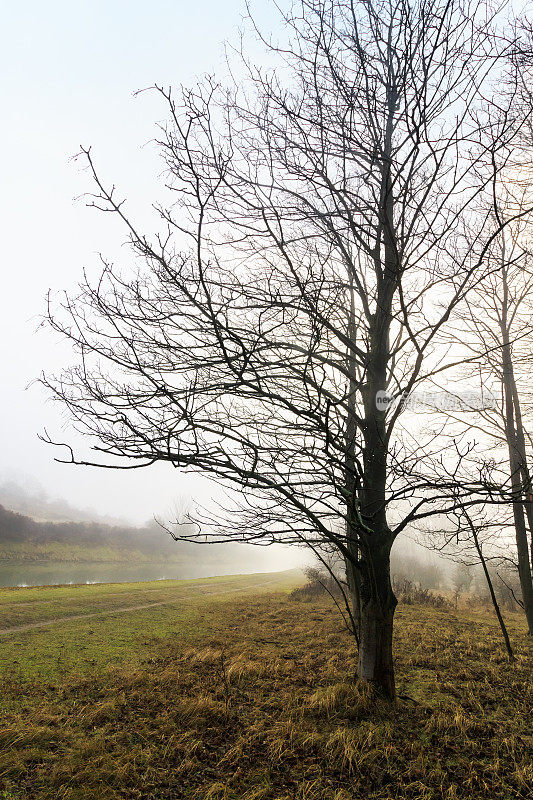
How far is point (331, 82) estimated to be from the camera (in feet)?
12.1

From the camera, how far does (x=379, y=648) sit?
15.1 ft

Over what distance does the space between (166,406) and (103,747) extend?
11.1 ft

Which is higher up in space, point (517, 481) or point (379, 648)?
point (517, 481)

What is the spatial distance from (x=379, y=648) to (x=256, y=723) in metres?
1.57

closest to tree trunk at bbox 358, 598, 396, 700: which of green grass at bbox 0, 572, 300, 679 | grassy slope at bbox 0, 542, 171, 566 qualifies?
green grass at bbox 0, 572, 300, 679

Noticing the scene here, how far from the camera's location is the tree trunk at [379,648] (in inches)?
180

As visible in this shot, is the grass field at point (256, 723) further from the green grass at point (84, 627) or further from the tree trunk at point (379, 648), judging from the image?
the tree trunk at point (379, 648)

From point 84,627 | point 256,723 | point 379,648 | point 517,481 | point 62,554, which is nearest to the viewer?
point 256,723

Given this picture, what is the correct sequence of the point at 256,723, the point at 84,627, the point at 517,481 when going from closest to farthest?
the point at 256,723 → the point at 517,481 → the point at 84,627

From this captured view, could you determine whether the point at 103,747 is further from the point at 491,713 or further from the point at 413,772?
the point at 491,713

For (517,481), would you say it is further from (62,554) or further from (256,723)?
(62,554)

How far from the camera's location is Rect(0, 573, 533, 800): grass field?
333cm

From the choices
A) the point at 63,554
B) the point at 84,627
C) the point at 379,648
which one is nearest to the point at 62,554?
the point at 63,554

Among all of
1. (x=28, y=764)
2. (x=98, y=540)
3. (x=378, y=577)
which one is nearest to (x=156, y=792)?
(x=28, y=764)
